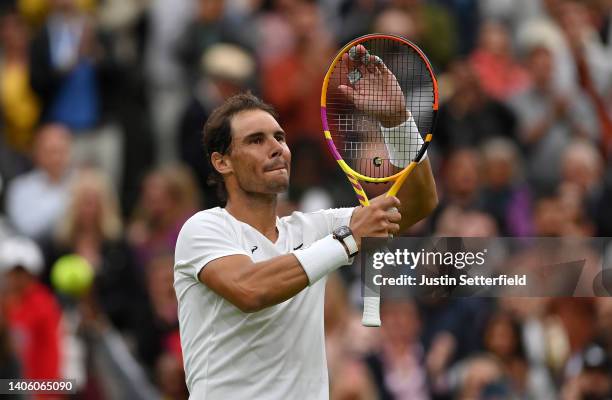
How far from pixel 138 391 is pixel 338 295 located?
1.56 m

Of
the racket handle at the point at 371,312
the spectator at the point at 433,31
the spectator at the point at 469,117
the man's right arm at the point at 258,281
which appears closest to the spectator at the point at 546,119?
the spectator at the point at 469,117

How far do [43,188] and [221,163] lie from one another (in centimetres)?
571

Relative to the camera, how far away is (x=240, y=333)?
18.4 ft

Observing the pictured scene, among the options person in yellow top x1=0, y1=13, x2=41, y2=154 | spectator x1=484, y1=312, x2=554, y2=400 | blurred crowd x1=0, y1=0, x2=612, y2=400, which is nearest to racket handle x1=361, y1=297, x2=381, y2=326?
blurred crowd x1=0, y1=0, x2=612, y2=400

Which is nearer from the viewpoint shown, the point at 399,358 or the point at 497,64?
the point at 399,358

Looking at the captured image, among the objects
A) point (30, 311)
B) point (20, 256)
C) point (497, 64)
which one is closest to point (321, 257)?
point (30, 311)

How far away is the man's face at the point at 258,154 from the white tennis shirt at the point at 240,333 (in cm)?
19

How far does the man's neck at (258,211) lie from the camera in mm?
5859

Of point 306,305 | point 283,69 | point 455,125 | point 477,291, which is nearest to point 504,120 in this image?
point 455,125

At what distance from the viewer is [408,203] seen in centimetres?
607

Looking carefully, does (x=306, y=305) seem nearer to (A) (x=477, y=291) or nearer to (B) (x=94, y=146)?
(A) (x=477, y=291)

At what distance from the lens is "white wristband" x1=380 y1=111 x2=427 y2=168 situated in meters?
6.02

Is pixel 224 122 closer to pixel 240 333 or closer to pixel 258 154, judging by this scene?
pixel 258 154

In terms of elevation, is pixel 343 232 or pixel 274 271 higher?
pixel 343 232
